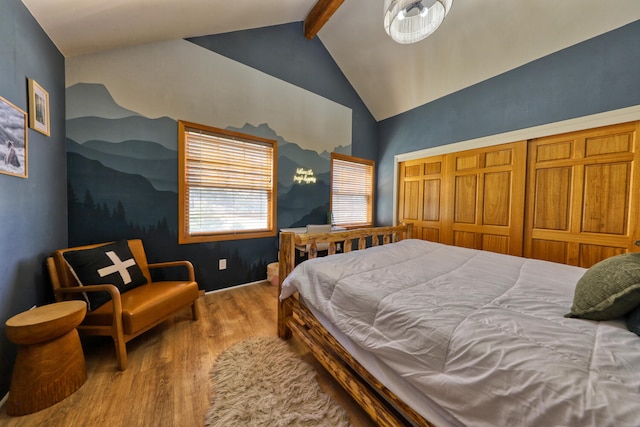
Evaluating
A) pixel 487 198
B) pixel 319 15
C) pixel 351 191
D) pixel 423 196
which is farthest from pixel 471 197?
pixel 319 15

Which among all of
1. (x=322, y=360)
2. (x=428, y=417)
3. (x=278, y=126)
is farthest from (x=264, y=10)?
(x=428, y=417)

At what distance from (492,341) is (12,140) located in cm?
264

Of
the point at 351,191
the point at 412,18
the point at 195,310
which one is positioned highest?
the point at 412,18

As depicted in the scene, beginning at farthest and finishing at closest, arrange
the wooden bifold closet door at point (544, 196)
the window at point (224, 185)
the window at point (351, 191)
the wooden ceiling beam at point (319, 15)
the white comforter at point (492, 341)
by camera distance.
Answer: the window at point (351, 191)
the wooden ceiling beam at point (319, 15)
the window at point (224, 185)
the wooden bifold closet door at point (544, 196)
the white comforter at point (492, 341)

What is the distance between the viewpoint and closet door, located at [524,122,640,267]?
86.6 inches

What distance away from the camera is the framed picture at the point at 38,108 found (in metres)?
1.53

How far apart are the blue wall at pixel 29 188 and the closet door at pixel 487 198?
4395 mm

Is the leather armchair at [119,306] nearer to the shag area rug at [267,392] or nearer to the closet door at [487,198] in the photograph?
the shag area rug at [267,392]

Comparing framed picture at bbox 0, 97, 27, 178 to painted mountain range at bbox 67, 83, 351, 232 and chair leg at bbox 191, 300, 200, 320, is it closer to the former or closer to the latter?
painted mountain range at bbox 67, 83, 351, 232

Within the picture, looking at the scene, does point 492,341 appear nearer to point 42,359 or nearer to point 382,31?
point 42,359

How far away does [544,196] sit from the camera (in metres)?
2.69

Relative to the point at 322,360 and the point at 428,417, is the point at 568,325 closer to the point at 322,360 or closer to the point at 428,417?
the point at 428,417

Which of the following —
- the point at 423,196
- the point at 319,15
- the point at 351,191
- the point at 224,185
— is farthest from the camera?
the point at 351,191

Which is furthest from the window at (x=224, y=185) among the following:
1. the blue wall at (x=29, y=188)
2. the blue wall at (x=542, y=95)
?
the blue wall at (x=542, y=95)
